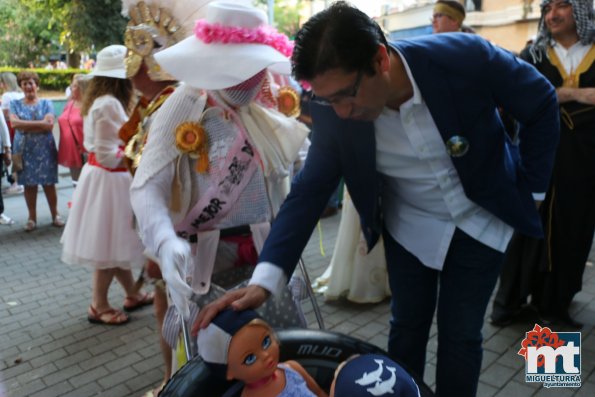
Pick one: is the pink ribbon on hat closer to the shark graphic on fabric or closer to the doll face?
the doll face

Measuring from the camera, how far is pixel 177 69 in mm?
1896

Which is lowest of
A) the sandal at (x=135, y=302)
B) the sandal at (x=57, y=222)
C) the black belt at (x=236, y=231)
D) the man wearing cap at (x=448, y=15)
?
the sandal at (x=57, y=222)

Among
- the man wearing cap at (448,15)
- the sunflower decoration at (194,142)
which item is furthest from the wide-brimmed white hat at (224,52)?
the man wearing cap at (448,15)

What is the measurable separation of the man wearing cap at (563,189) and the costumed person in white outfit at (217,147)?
194 centimetres

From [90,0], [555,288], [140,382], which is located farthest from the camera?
[90,0]

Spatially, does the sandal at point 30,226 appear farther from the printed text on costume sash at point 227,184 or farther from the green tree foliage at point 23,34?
the green tree foliage at point 23,34

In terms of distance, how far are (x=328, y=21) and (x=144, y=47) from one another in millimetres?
1166

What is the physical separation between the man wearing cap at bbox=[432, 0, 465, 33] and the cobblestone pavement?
2158mm

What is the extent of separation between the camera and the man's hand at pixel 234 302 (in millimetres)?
1500

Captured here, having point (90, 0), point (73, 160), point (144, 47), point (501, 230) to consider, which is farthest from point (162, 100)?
point (90, 0)

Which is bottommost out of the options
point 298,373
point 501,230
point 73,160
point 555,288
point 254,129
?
point 555,288

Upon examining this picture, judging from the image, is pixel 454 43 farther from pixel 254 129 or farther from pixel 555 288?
pixel 555 288

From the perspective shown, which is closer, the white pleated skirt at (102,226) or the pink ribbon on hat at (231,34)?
the pink ribbon on hat at (231,34)

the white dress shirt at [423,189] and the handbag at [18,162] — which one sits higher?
the white dress shirt at [423,189]
